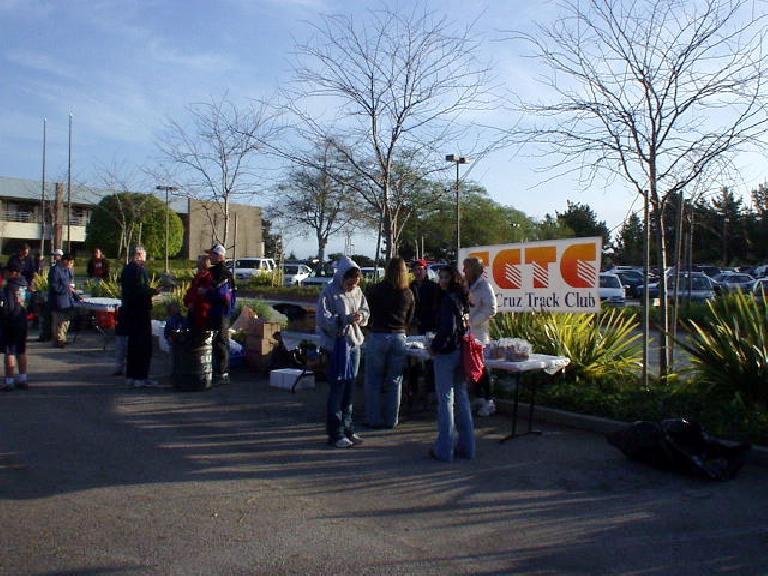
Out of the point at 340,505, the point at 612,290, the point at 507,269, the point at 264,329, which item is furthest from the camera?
the point at 612,290

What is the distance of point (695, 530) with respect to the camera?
5215 mm

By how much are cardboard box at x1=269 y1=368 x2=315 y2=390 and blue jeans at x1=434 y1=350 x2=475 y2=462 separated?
388 cm

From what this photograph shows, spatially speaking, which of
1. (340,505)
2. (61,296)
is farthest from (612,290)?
(340,505)

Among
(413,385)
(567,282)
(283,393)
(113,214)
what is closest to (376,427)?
(413,385)

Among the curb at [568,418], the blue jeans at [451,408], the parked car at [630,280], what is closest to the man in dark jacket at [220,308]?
the curb at [568,418]

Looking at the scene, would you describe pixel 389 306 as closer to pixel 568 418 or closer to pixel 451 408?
pixel 451 408

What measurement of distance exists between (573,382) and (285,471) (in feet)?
14.7

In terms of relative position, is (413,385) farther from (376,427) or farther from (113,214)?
(113,214)

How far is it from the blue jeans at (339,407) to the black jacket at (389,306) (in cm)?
54

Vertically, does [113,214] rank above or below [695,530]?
above

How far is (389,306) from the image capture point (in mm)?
7855

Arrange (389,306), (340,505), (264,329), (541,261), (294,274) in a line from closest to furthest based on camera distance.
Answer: (340,505), (389,306), (541,261), (264,329), (294,274)

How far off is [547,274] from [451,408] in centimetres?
364

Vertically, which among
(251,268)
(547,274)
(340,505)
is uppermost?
(251,268)
